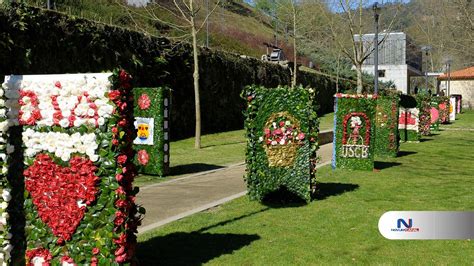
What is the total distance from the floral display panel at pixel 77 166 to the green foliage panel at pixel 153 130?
7.88m

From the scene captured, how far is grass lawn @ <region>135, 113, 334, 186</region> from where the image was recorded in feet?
44.9

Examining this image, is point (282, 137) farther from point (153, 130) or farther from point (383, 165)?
point (383, 165)

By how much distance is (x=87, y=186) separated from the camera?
15.4ft

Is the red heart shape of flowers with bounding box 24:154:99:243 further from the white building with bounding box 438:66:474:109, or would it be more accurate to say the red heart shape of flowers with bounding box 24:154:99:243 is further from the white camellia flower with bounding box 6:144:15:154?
the white building with bounding box 438:66:474:109

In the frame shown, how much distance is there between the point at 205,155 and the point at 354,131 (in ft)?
20.3

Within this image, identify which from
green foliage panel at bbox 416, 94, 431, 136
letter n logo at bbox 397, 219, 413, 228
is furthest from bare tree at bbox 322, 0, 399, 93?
letter n logo at bbox 397, 219, 413, 228

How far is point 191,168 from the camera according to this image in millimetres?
14359

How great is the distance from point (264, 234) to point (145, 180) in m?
6.02

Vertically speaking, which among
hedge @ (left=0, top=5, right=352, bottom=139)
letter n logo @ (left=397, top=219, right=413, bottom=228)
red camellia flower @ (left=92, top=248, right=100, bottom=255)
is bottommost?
letter n logo @ (left=397, top=219, right=413, bottom=228)

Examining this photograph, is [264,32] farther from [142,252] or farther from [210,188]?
[142,252]

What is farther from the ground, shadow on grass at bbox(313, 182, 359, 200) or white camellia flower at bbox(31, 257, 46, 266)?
white camellia flower at bbox(31, 257, 46, 266)

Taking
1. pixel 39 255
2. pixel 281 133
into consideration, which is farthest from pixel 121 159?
pixel 281 133

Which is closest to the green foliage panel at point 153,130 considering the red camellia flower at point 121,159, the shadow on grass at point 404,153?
the red camellia flower at point 121,159

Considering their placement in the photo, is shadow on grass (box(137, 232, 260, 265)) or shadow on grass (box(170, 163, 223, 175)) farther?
shadow on grass (box(170, 163, 223, 175))
